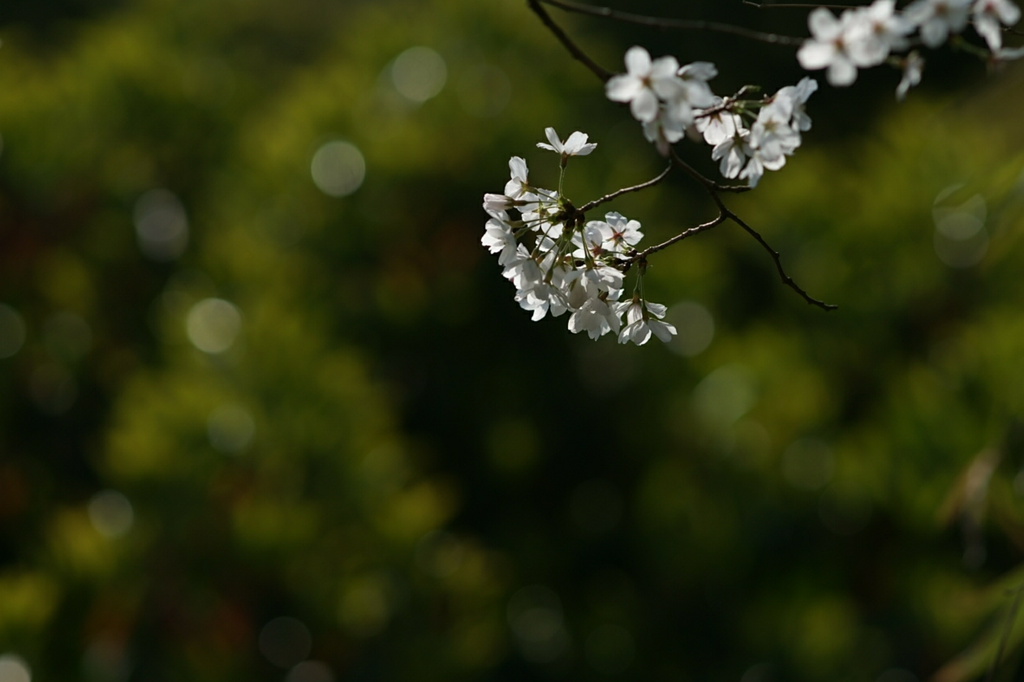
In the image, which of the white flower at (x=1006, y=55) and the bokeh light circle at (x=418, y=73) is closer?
the white flower at (x=1006, y=55)

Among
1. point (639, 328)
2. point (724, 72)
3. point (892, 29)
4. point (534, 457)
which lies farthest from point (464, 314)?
point (724, 72)

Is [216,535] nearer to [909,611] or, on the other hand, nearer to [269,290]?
[269,290]

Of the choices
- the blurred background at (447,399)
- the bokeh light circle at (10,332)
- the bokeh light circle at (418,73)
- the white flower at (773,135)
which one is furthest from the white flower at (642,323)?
the bokeh light circle at (10,332)

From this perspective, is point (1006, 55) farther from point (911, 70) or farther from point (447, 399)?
point (447, 399)

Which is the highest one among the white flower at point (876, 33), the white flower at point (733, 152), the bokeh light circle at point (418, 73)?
the white flower at point (876, 33)

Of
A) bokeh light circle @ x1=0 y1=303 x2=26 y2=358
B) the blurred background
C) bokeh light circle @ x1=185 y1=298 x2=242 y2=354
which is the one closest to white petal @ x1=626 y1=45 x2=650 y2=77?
the blurred background

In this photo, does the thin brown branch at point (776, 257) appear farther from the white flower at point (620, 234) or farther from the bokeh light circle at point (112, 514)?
the bokeh light circle at point (112, 514)

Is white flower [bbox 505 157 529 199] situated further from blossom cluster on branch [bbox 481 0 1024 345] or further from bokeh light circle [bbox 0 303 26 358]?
→ bokeh light circle [bbox 0 303 26 358]

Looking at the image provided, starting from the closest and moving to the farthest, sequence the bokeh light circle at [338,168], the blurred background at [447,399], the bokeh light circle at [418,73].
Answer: the blurred background at [447,399], the bokeh light circle at [338,168], the bokeh light circle at [418,73]
